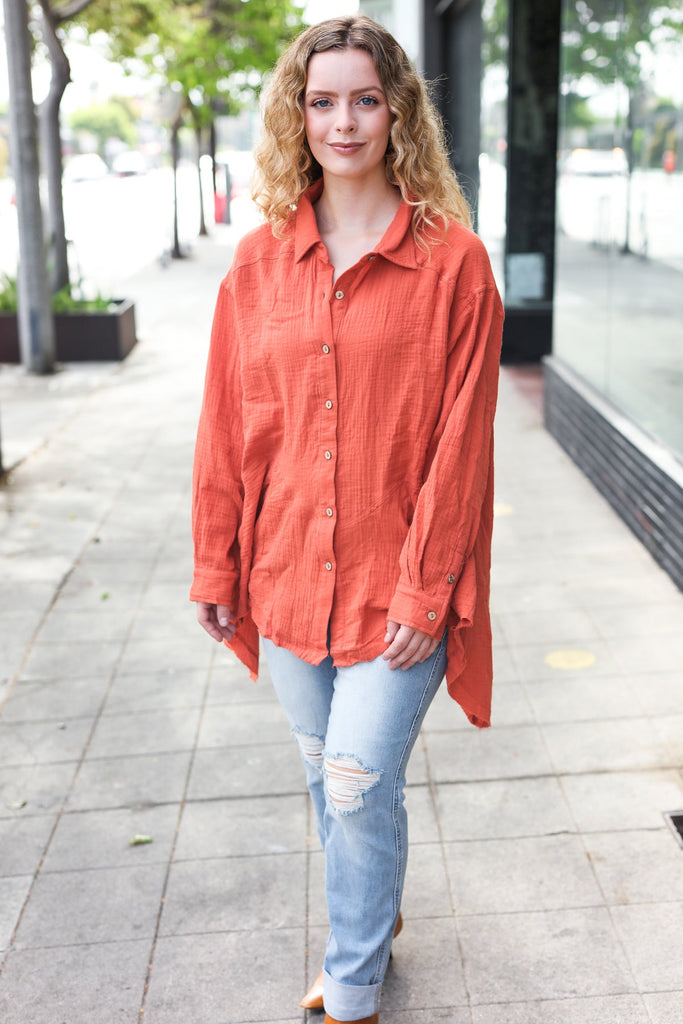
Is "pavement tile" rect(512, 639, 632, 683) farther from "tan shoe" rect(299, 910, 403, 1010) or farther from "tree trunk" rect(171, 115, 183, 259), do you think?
"tree trunk" rect(171, 115, 183, 259)

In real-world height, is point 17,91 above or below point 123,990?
above

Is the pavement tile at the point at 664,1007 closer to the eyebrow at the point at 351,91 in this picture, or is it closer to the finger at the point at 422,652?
the finger at the point at 422,652

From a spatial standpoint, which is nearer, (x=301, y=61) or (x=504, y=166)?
(x=301, y=61)

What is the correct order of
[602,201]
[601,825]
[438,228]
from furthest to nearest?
[602,201], [601,825], [438,228]

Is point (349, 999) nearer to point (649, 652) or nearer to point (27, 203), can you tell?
point (649, 652)

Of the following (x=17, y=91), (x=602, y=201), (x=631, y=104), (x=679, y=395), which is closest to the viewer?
(x=679, y=395)

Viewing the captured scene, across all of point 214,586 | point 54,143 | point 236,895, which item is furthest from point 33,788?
point 54,143

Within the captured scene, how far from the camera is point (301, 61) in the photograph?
2.36 m

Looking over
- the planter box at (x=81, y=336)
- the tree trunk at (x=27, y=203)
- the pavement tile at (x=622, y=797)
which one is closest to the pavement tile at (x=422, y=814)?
the pavement tile at (x=622, y=797)

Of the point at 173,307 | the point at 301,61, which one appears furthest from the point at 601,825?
the point at 173,307

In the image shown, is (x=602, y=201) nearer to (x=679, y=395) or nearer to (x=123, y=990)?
(x=679, y=395)

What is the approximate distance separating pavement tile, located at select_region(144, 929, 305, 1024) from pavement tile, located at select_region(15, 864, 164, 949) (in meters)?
0.15

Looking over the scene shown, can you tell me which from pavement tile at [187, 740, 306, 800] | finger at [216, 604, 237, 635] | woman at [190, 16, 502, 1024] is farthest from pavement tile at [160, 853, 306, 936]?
finger at [216, 604, 237, 635]

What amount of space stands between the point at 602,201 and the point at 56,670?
4.87m
